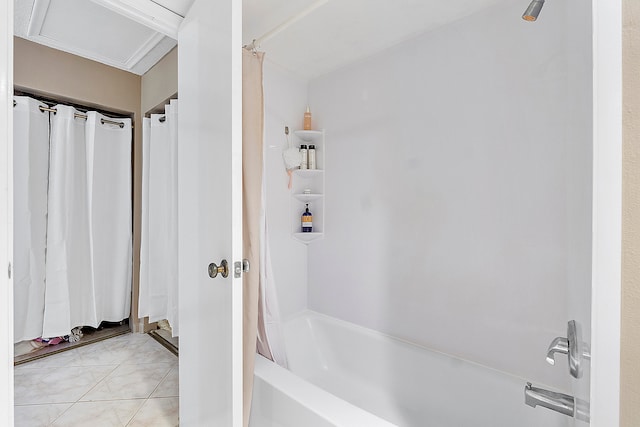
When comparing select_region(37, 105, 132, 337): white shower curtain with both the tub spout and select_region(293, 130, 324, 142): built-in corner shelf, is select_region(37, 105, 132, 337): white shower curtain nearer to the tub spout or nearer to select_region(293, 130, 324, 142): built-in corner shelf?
select_region(293, 130, 324, 142): built-in corner shelf

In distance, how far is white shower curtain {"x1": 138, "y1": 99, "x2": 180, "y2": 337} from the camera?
7.70 feet

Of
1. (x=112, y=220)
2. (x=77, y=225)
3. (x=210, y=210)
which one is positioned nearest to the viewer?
(x=210, y=210)

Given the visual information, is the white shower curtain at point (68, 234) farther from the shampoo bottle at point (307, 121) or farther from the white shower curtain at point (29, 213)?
the shampoo bottle at point (307, 121)

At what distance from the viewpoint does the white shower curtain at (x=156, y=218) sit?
7.70ft

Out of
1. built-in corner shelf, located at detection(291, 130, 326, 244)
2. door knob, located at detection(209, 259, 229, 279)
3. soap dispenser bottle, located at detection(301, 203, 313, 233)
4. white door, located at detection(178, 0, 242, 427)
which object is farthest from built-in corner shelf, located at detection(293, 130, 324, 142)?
door knob, located at detection(209, 259, 229, 279)

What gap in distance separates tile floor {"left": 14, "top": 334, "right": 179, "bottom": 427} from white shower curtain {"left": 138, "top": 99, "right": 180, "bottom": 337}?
0.35 m

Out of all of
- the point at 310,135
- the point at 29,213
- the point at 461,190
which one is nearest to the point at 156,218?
the point at 29,213

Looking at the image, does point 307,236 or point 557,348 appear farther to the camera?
point 307,236

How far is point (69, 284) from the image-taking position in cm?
235

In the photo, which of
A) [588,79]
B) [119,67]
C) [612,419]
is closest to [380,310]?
[612,419]

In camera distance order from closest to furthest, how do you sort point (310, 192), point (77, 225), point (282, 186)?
point (282, 186) < point (310, 192) < point (77, 225)

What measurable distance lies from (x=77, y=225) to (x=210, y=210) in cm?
210

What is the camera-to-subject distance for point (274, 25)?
63.4 inches

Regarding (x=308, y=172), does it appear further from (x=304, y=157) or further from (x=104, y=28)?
(x=104, y=28)
